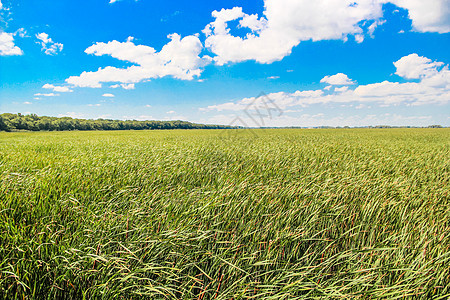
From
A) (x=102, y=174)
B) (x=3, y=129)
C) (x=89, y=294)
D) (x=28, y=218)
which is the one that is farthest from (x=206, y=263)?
(x=3, y=129)

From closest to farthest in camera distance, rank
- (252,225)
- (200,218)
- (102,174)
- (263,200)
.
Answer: (252,225) < (200,218) < (263,200) < (102,174)

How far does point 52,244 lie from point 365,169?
21.5 feet

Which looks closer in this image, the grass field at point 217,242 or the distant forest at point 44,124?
the grass field at point 217,242

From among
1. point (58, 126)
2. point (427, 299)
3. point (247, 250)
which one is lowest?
point (427, 299)

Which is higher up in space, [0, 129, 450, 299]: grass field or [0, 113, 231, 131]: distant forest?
[0, 113, 231, 131]: distant forest

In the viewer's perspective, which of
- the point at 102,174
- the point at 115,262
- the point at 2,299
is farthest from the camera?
the point at 102,174

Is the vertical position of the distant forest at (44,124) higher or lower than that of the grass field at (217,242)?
higher

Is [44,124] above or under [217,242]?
above

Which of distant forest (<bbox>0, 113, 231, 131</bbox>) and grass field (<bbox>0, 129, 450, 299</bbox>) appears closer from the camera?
grass field (<bbox>0, 129, 450, 299</bbox>)

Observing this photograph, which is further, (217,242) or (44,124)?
(44,124)

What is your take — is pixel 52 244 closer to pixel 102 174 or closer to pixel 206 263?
pixel 206 263

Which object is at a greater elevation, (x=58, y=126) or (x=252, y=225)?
(x=58, y=126)

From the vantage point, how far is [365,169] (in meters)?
5.52

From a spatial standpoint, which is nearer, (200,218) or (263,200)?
(200,218)
